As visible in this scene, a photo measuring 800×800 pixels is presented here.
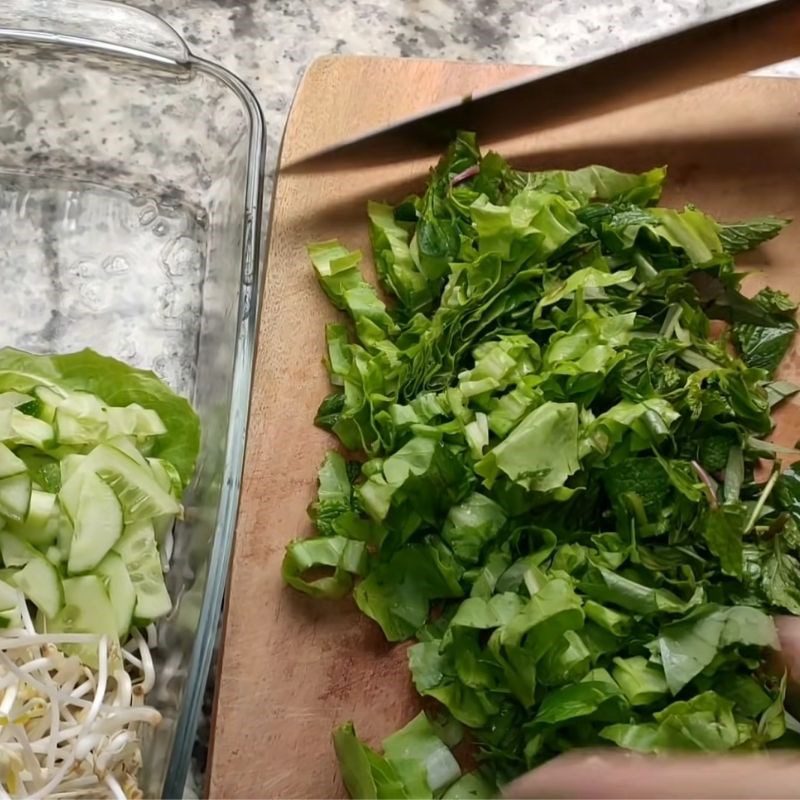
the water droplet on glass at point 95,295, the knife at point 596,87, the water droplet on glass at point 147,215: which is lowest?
the water droplet on glass at point 95,295

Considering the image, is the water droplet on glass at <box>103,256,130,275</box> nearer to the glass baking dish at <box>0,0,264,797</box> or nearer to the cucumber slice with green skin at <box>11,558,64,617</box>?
the glass baking dish at <box>0,0,264,797</box>

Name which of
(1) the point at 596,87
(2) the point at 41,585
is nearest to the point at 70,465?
(2) the point at 41,585

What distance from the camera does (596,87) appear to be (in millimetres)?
1188

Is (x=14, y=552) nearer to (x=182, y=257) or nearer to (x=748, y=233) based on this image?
(x=182, y=257)

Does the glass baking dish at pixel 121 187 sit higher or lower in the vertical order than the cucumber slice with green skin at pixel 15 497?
higher

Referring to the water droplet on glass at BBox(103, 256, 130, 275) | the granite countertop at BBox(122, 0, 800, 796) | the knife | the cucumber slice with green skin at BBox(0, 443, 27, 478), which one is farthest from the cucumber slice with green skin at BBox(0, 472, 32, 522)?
the granite countertop at BBox(122, 0, 800, 796)

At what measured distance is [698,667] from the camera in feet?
3.07

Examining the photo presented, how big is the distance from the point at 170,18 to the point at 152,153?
0.89 ft

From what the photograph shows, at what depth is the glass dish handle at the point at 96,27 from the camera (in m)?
1.16

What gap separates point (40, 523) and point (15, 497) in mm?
37

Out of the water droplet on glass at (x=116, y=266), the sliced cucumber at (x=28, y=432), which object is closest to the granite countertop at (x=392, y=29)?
the water droplet on glass at (x=116, y=266)

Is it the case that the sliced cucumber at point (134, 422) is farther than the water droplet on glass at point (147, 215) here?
No

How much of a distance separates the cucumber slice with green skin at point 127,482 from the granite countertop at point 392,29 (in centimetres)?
57

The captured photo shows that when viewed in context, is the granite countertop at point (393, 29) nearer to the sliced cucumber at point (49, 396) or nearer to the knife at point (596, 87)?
the knife at point (596, 87)
